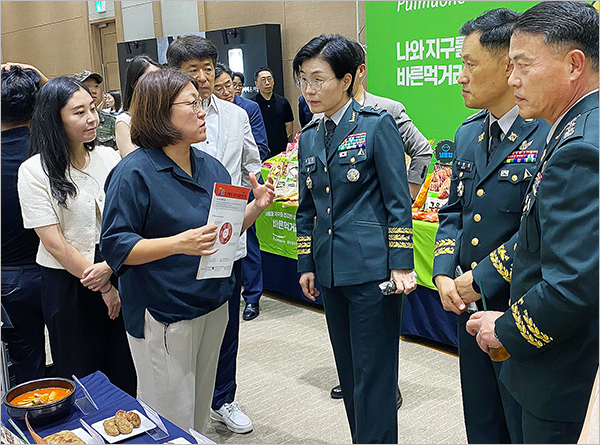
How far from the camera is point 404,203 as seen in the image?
2209 mm

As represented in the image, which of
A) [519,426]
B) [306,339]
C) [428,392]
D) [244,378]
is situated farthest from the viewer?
[306,339]

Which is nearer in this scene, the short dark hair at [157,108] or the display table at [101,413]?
the display table at [101,413]

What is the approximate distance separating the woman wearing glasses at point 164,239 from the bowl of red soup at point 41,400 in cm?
31

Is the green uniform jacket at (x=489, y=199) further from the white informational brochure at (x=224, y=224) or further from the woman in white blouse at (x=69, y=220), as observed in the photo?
the woman in white blouse at (x=69, y=220)

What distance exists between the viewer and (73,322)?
238 centimetres

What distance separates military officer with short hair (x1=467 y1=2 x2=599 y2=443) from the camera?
126 cm

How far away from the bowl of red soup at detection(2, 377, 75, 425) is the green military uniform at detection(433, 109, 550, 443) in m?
1.18

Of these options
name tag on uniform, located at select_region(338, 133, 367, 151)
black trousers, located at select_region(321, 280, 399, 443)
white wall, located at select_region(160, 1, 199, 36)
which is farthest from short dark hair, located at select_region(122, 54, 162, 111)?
white wall, located at select_region(160, 1, 199, 36)

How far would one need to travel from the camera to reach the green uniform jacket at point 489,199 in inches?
70.1

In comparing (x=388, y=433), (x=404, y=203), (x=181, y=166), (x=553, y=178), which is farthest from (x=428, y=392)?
(x=553, y=178)

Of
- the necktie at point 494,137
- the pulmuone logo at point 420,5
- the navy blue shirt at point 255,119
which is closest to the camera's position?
the necktie at point 494,137

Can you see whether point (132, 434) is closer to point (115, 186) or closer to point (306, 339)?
point (115, 186)

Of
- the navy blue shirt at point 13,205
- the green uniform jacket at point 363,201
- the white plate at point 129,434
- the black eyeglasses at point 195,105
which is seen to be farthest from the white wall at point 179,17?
the white plate at point 129,434

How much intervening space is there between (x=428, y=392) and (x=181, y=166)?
6.10 ft
